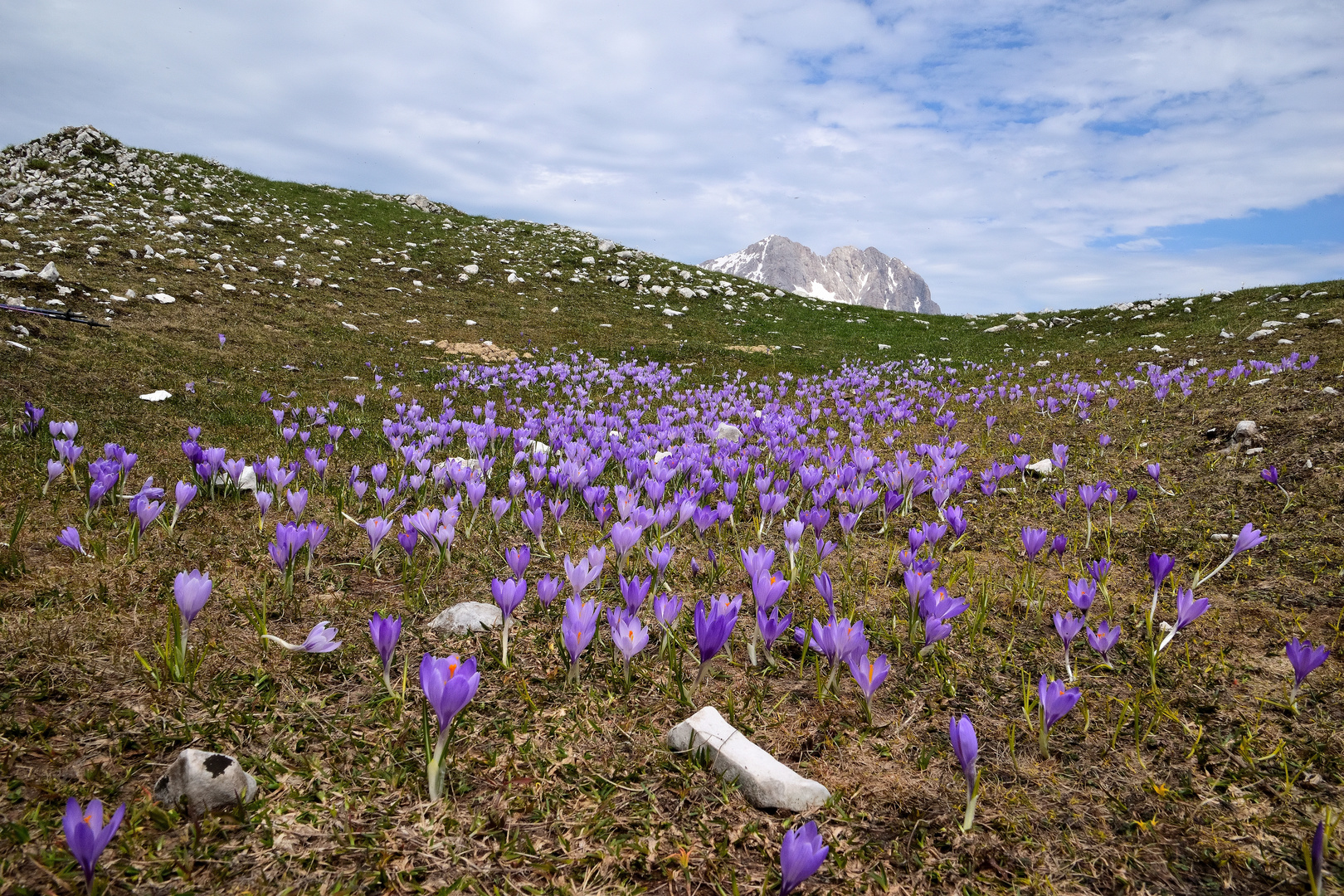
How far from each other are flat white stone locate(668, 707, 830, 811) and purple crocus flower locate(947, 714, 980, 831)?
0.43 m

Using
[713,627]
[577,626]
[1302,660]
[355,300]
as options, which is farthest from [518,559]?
[355,300]

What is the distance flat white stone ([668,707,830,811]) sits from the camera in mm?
2043

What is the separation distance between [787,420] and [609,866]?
5.52 meters

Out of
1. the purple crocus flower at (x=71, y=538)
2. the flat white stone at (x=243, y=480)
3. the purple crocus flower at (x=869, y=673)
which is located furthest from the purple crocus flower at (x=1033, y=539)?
the flat white stone at (x=243, y=480)

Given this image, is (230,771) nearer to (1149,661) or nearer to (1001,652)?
(1001,652)

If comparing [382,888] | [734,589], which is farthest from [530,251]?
[382,888]

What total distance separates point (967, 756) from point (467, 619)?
229 centimetres

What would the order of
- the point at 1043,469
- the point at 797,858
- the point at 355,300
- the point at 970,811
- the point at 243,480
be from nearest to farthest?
the point at 797,858 < the point at 970,811 < the point at 243,480 < the point at 1043,469 < the point at 355,300

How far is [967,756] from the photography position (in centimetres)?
194

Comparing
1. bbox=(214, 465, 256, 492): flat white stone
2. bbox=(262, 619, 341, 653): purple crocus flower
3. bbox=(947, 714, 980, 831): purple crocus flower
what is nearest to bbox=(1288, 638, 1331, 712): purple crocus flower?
bbox=(947, 714, 980, 831): purple crocus flower

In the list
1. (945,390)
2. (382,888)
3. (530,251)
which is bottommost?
(382,888)

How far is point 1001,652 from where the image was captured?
298cm

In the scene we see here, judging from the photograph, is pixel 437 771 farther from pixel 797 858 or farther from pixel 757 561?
pixel 757 561

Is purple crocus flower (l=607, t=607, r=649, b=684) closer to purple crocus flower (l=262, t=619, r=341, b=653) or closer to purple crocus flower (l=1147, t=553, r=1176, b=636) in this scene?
purple crocus flower (l=262, t=619, r=341, b=653)
